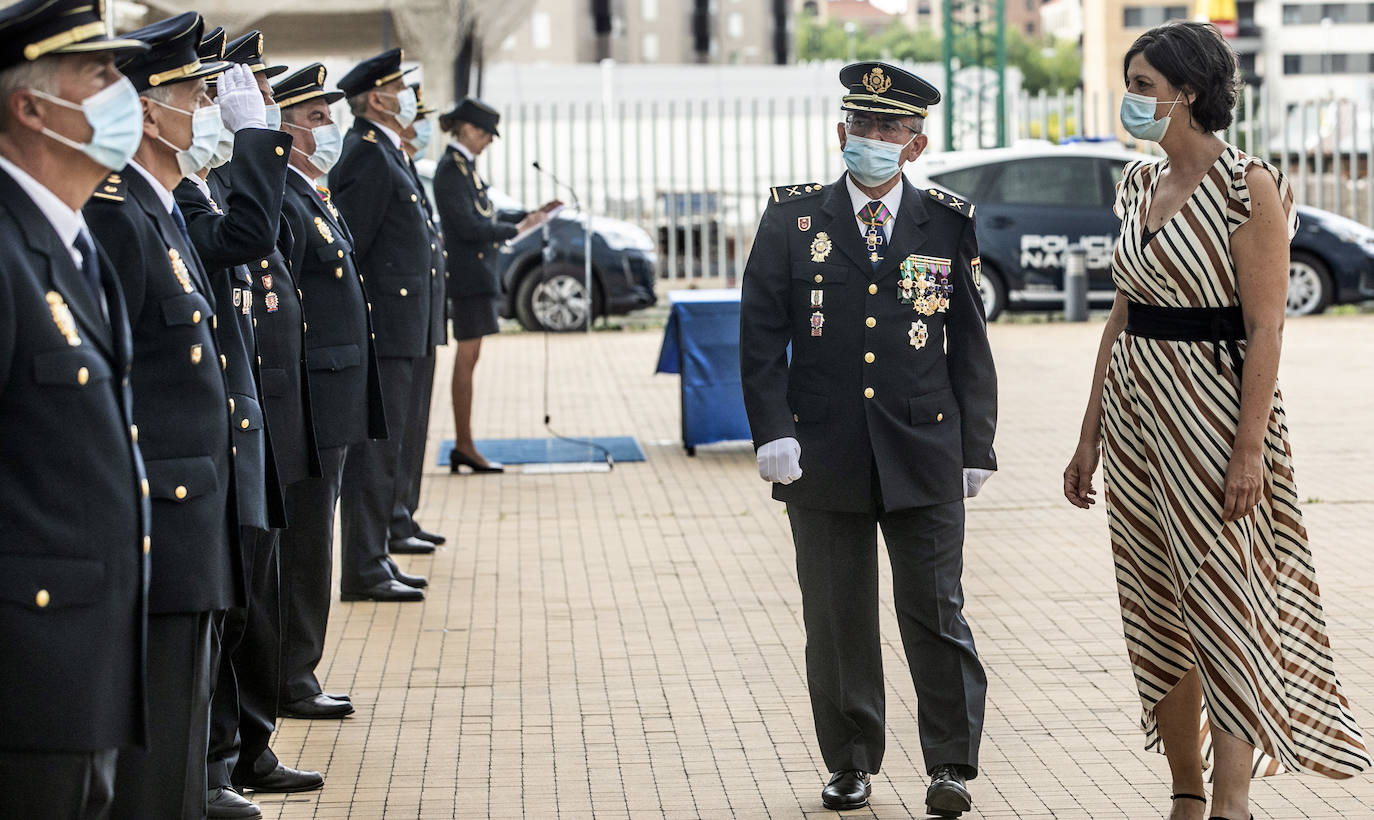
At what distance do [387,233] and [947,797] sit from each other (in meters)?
3.94

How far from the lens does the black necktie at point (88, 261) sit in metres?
3.19

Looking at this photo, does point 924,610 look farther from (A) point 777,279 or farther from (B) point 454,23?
(B) point 454,23

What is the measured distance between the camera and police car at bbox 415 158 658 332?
18938 millimetres

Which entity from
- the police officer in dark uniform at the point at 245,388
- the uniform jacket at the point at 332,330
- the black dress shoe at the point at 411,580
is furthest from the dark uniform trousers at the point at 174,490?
the black dress shoe at the point at 411,580

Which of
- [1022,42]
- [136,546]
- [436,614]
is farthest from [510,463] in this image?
[1022,42]

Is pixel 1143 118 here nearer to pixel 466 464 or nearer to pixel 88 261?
pixel 88 261

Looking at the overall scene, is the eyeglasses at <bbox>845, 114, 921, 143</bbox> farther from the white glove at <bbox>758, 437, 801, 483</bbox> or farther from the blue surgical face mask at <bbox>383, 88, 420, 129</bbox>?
the blue surgical face mask at <bbox>383, 88, 420, 129</bbox>

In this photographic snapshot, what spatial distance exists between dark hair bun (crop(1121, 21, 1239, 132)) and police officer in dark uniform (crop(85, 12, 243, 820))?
7.52ft

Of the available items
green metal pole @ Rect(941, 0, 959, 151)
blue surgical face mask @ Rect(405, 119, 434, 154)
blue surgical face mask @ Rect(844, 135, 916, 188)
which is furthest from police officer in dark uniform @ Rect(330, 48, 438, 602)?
green metal pole @ Rect(941, 0, 959, 151)

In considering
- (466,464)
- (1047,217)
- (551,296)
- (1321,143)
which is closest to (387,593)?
(466,464)

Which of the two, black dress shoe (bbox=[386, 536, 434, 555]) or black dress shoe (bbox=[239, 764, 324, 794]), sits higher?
black dress shoe (bbox=[239, 764, 324, 794])

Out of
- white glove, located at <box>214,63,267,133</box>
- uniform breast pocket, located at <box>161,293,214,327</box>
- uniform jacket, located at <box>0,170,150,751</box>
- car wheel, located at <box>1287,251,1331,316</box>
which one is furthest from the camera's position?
car wheel, located at <box>1287,251,1331,316</box>

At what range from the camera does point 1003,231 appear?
774 inches

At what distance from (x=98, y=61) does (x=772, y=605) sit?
4.69 meters
